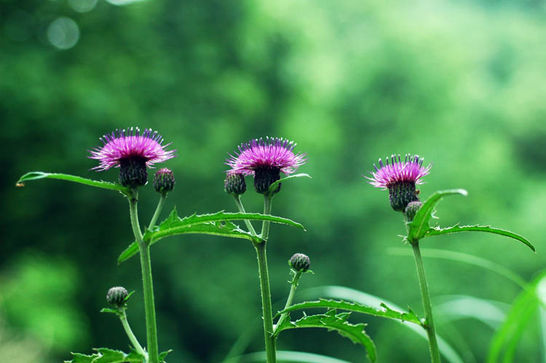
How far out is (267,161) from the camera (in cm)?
168

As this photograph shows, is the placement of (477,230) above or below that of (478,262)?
below

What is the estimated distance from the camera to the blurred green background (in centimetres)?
1298

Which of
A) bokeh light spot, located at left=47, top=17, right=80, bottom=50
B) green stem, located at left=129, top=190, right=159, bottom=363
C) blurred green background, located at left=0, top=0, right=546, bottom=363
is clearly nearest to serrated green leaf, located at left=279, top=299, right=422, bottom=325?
green stem, located at left=129, top=190, right=159, bottom=363

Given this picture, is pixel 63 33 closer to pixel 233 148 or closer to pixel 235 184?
pixel 233 148

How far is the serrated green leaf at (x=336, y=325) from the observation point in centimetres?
138

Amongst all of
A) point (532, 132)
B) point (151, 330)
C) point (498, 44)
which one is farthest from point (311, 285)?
point (498, 44)

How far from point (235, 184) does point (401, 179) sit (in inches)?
19.9

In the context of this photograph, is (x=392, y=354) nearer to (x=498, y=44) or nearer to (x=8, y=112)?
(x=8, y=112)

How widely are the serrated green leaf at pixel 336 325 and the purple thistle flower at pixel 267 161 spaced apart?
439 millimetres

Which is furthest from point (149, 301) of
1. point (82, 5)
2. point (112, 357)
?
point (82, 5)

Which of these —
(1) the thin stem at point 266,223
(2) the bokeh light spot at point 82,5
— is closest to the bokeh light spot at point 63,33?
(2) the bokeh light spot at point 82,5

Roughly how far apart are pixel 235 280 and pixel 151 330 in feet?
43.1

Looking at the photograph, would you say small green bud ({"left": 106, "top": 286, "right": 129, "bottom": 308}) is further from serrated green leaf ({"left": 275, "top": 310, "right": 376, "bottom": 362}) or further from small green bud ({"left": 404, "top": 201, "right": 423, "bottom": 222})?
small green bud ({"left": 404, "top": 201, "right": 423, "bottom": 222})

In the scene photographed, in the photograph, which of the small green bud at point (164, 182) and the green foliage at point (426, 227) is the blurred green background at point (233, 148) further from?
the green foliage at point (426, 227)
